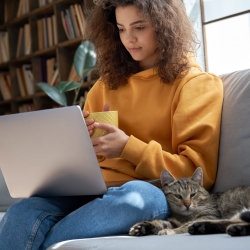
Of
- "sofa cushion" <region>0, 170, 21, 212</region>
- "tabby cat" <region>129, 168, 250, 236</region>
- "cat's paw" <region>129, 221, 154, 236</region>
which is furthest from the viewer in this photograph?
"sofa cushion" <region>0, 170, 21, 212</region>

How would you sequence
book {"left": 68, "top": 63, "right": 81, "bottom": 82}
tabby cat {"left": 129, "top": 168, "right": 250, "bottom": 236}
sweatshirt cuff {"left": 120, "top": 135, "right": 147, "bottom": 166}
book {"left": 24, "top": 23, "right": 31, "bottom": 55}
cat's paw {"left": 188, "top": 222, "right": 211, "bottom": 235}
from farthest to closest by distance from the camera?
1. book {"left": 24, "top": 23, "right": 31, "bottom": 55}
2. book {"left": 68, "top": 63, "right": 81, "bottom": 82}
3. sweatshirt cuff {"left": 120, "top": 135, "right": 147, "bottom": 166}
4. tabby cat {"left": 129, "top": 168, "right": 250, "bottom": 236}
5. cat's paw {"left": 188, "top": 222, "right": 211, "bottom": 235}

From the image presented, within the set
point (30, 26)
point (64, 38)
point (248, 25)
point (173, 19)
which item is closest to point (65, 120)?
point (173, 19)

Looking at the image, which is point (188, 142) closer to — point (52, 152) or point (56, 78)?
point (52, 152)

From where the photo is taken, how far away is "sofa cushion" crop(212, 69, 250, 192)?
165cm

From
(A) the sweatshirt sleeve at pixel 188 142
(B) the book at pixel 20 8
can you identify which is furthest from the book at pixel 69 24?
(A) the sweatshirt sleeve at pixel 188 142

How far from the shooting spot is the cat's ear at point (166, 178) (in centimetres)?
161

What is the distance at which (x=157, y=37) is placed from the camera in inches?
73.6

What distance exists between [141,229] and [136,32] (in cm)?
80

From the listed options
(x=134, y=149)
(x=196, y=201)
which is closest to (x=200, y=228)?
(x=196, y=201)

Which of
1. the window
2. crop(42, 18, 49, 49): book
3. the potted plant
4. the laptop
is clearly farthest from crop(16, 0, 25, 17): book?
the laptop

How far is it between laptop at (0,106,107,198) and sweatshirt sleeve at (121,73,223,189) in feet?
0.96

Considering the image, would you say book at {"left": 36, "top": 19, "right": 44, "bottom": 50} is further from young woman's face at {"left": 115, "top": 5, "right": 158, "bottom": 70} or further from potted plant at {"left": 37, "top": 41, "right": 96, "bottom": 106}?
young woman's face at {"left": 115, "top": 5, "right": 158, "bottom": 70}

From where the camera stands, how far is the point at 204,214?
1591 mm

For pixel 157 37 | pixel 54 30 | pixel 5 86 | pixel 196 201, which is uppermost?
pixel 157 37
